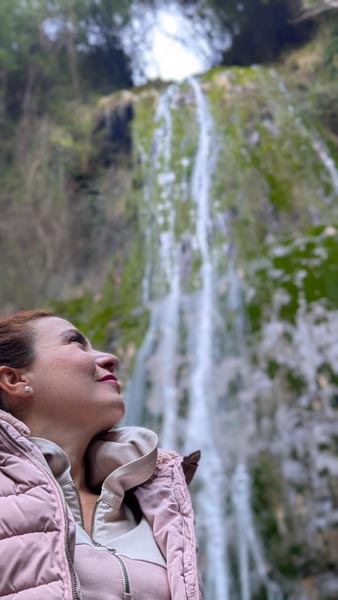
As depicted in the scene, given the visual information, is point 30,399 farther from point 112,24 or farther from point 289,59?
point 112,24

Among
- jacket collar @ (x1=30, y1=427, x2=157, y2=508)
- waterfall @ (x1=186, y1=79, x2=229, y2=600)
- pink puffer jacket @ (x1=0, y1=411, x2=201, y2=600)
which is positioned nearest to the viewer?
pink puffer jacket @ (x1=0, y1=411, x2=201, y2=600)

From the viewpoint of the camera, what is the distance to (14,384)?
3.77 feet

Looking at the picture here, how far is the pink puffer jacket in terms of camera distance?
0.85 meters

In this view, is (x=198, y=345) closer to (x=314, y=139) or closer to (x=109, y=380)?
(x=314, y=139)

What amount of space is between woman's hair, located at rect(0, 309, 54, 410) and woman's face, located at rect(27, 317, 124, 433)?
1 cm

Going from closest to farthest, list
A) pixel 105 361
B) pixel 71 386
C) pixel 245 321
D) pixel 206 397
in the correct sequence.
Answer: pixel 71 386 < pixel 105 361 < pixel 206 397 < pixel 245 321

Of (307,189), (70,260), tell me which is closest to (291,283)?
(307,189)

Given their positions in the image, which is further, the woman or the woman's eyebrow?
the woman's eyebrow

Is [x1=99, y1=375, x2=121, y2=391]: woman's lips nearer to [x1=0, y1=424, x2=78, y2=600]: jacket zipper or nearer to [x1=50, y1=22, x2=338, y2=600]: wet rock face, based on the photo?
[x1=0, y1=424, x2=78, y2=600]: jacket zipper

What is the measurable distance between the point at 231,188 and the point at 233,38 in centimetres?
276

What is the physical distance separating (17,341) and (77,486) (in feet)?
0.84

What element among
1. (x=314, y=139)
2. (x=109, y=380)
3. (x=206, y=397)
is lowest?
(x=206, y=397)

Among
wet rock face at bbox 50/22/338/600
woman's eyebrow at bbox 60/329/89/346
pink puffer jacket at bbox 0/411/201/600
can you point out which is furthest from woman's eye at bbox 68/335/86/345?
wet rock face at bbox 50/22/338/600

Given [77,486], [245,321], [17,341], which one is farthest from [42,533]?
[245,321]
